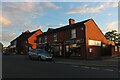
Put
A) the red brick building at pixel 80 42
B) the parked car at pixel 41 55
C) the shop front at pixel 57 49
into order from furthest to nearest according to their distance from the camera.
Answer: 1. the shop front at pixel 57 49
2. the red brick building at pixel 80 42
3. the parked car at pixel 41 55

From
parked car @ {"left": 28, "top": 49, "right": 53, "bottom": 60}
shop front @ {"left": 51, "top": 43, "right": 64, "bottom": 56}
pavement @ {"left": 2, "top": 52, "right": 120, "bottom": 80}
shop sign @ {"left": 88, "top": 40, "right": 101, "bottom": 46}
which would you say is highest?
shop sign @ {"left": 88, "top": 40, "right": 101, "bottom": 46}

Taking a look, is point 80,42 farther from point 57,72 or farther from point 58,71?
point 57,72

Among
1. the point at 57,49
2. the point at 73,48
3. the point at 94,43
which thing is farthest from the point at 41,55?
the point at 94,43

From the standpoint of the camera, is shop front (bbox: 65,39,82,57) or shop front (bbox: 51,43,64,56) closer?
shop front (bbox: 65,39,82,57)

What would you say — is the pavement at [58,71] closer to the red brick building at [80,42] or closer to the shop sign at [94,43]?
the red brick building at [80,42]

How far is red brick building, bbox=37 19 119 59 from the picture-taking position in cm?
3114

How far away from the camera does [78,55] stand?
3188 cm

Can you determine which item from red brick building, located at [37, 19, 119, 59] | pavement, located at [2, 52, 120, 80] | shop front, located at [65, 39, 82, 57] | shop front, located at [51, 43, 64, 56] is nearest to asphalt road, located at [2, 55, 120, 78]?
pavement, located at [2, 52, 120, 80]

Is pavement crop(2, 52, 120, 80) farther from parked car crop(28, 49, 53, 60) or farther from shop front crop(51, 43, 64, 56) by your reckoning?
shop front crop(51, 43, 64, 56)

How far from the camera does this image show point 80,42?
31594 mm

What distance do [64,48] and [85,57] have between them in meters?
5.94

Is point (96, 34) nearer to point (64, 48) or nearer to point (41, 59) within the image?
point (64, 48)

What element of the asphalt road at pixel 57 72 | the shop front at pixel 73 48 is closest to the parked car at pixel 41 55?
the shop front at pixel 73 48

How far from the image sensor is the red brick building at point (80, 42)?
31.1 meters
